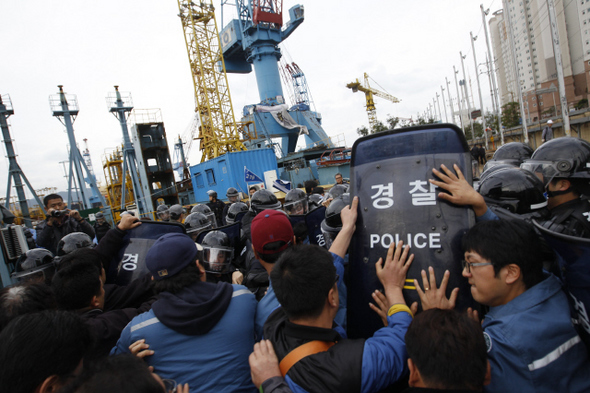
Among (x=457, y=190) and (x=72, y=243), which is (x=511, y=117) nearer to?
(x=457, y=190)

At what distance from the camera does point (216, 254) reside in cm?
335

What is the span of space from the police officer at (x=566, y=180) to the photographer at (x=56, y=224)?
5.87 metres

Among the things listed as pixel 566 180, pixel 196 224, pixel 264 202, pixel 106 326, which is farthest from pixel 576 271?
pixel 196 224

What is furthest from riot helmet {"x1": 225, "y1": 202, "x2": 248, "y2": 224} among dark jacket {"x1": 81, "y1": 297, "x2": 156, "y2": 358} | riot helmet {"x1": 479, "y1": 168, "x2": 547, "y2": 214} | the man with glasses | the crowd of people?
the man with glasses

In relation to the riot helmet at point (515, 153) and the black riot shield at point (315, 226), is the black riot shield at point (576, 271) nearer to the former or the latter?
the black riot shield at point (315, 226)

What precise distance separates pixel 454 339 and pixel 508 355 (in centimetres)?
38

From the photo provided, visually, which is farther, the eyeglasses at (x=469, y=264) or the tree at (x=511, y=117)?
the tree at (x=511, y=117)

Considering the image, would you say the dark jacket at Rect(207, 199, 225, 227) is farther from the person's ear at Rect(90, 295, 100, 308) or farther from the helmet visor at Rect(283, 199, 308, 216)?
the person's ear at Rect(90, 295, 100, 308)

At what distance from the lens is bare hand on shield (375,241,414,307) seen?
168 centimetres

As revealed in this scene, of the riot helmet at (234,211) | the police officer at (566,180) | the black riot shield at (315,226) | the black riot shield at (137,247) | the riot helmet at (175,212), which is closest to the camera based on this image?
the police officer at (566,180)

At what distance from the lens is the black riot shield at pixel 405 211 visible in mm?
1681

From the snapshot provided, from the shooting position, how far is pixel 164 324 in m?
1.71

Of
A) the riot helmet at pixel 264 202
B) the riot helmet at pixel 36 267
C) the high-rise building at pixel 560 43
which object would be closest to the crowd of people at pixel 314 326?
the riot helmet at pixel 36 267

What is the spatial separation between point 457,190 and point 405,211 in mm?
274
